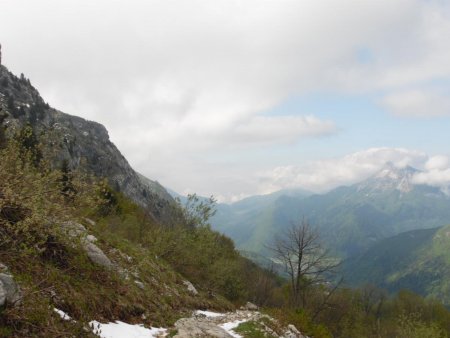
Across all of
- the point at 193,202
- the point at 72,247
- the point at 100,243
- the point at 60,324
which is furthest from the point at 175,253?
the point at 60,324

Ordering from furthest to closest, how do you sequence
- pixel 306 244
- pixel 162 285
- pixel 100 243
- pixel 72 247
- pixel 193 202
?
pixel 193 202, pixel 306 244, pixel 162 285, pixel 100 243, pixel 72 247

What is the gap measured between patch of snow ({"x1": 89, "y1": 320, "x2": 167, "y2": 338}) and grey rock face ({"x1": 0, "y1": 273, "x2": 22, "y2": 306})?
2.57 m

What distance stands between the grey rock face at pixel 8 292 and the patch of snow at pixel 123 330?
2571mm

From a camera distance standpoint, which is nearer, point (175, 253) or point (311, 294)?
point (175, 253)

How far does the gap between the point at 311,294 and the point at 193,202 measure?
135 ft

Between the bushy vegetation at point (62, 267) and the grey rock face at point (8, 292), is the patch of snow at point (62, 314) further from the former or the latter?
the grey rock face at point (8, 292)

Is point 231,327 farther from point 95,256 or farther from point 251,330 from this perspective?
point 95,256

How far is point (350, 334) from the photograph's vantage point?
3332 inches

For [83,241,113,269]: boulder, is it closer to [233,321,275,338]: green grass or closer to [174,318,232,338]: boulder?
[174,318,232,338]: boulder

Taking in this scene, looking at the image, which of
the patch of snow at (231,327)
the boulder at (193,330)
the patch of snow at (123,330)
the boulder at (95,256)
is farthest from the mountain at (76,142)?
the patch of snow at (123,330)

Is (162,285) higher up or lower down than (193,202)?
lower down

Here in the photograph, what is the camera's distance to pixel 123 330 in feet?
41.9

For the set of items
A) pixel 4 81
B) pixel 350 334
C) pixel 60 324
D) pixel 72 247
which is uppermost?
pixel 4 81

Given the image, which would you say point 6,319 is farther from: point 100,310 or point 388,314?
point 388,314
